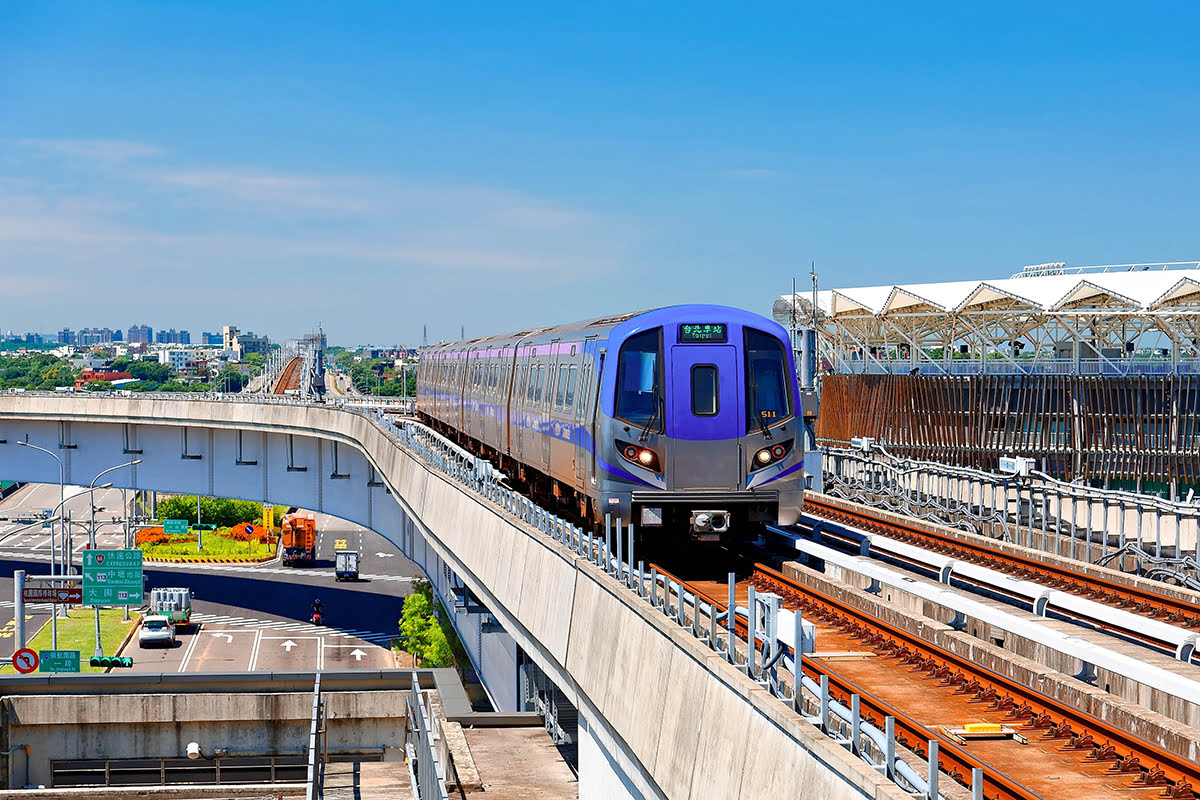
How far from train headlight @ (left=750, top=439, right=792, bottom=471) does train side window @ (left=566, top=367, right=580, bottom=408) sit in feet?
11.1

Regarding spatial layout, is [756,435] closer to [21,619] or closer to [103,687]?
[103,687]

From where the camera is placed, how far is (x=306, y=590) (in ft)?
236

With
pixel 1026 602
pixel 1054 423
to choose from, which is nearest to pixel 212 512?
pixel 1054 423

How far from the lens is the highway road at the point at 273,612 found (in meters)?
53.4

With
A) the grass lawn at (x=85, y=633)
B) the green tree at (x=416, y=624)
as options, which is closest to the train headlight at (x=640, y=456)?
the green tree at (x=416, y=624)

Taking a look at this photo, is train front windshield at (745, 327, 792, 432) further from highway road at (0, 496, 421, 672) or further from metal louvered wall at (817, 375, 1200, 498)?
highway road at (0, 496, 421, 672)

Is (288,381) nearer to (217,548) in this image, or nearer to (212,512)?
(212,512)

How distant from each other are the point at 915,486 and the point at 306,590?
153ft

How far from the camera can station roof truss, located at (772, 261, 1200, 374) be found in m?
56.0

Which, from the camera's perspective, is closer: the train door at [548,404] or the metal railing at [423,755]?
the metal railing at [423,755]

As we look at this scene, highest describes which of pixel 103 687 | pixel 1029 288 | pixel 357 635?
pixel 1029 288

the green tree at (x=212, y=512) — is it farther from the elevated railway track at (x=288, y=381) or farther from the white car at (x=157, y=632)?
the white car at (x=157, y=632)

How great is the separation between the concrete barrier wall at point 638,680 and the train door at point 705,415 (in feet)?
7.00

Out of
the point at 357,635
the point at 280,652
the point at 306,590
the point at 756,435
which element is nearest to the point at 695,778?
the point at 756,435
